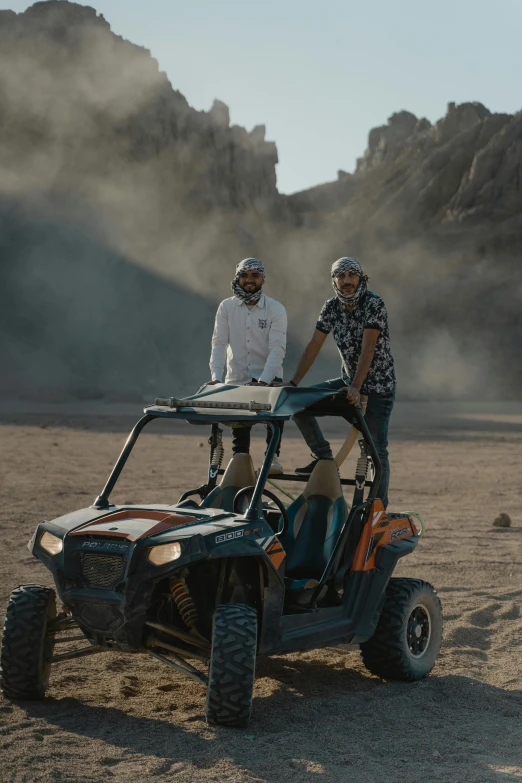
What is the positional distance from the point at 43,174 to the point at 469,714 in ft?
172

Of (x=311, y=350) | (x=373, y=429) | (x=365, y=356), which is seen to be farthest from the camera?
(x=311, y=350)

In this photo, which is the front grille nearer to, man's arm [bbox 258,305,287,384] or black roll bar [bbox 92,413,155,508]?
black roll bar [bbox 92,413,155,508]

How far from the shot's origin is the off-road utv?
218 inches

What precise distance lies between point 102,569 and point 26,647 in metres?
0.76

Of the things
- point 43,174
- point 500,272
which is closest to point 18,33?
point 43,174

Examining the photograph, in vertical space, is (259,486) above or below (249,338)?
below

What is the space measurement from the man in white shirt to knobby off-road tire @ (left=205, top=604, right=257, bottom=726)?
116 inches

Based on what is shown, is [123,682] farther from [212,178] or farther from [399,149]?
[399,149]

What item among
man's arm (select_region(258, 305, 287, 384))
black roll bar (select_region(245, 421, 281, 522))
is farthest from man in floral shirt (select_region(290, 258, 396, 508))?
black roll bar (select_region(245, 421, 281, 522))

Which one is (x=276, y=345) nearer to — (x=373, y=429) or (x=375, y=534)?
(x=373, y=429)

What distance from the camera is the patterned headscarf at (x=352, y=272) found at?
25.1 ft

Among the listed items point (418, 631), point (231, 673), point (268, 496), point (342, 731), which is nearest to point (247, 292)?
point (268, 496)

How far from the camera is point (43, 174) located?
55.5m

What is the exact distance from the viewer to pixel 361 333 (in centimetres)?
795
